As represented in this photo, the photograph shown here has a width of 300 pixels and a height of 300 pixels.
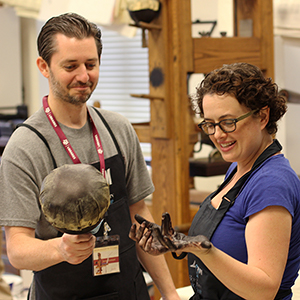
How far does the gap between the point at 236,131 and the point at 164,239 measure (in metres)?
0.44

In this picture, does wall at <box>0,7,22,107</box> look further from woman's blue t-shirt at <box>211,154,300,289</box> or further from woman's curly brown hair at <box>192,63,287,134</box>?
woman's blue t-shirt at <box>211,154,300,289</box>

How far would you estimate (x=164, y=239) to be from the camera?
1.13m

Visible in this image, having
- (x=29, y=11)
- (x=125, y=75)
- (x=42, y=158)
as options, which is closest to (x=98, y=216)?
(x=42, y=158)

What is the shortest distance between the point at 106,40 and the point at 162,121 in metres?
3.56

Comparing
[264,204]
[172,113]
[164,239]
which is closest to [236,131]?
[264,204]

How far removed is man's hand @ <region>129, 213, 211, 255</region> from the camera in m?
1.11

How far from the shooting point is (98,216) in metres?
1.15

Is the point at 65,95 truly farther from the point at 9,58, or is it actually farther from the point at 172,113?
the point at 9,58

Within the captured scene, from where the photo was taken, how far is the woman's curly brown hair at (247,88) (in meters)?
1.36

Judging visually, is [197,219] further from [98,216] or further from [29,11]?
[29,11]

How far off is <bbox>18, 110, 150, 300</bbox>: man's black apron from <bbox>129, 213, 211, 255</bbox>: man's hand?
0.51 meters

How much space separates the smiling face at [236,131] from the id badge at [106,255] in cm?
58

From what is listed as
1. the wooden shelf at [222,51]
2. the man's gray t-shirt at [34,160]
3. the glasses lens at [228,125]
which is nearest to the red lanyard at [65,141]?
the man's gray t-shirt at [34,160]

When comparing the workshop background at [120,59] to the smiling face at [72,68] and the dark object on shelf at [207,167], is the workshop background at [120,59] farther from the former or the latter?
the smiling face at [72,68]
